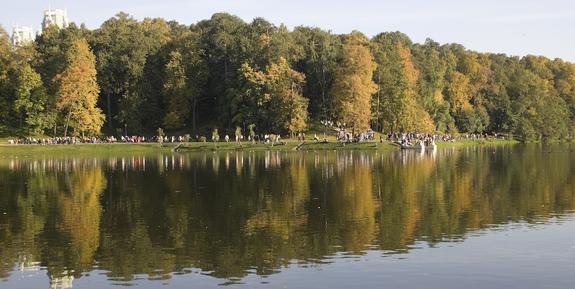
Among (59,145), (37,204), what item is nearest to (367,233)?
(37,204)

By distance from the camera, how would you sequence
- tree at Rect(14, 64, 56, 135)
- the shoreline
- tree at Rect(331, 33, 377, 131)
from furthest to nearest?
tree at Rect(331, 33, 377, 131) → tree at Rect(14, 64, 56, 135) → the shoreline

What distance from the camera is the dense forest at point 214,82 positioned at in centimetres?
9656

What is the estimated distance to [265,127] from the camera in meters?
101

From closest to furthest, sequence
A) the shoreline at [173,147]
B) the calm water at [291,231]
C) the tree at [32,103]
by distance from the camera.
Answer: the calm water at [291,231] < the shoreline at [173,147] < the tree at [32,103]

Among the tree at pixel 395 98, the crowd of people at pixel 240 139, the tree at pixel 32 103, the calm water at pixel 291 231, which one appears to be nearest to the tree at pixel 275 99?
the crowd of people at pixel 240 139

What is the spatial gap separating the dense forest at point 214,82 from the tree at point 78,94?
145mm

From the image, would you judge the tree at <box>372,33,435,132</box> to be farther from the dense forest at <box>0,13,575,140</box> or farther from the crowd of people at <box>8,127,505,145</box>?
the crowd of people at <box>8,127,505,145</box>

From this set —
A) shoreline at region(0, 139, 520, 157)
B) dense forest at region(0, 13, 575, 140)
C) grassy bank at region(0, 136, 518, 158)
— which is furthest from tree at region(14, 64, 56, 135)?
shoreline at region(0, 139, 520, 157)

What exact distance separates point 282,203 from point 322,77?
72.3m

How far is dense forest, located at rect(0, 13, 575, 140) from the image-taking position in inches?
3802

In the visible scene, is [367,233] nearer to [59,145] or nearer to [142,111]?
[59,145]

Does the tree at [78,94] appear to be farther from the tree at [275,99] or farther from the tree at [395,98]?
the tree at [395,98]

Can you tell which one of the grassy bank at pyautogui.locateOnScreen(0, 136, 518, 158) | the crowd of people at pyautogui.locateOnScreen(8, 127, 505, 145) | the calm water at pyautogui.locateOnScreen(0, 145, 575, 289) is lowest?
the calm water at pyautogui.locateOnScreen(0, 145, 575, 289)

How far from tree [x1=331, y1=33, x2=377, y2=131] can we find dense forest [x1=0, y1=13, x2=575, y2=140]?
0.51 ft
